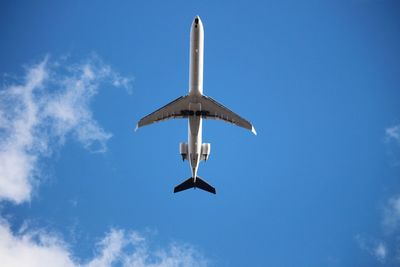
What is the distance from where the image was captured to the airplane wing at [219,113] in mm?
54188

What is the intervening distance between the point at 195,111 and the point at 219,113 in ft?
9.49

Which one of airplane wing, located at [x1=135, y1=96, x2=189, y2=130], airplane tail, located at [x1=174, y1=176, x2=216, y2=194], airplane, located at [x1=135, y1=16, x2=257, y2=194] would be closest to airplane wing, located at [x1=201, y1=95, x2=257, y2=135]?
airplane, located at [x1=135, y1=16, x2=257, y2=194]

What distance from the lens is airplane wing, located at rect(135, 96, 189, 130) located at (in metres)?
54.1

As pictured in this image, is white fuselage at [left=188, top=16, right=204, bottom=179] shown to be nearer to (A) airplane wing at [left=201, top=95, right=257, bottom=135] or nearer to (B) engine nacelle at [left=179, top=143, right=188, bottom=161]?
(A) airplane wing at [left=201, top=95, right=257, bottom=135]

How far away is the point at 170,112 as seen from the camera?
5522cm

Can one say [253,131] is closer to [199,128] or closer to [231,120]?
[231,120]

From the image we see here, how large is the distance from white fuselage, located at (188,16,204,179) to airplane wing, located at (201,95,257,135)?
2.56 feet

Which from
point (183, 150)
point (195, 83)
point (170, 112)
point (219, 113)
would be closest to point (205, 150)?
point (183, 150)

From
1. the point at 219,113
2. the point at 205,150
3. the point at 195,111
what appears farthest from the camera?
the point at 205,150

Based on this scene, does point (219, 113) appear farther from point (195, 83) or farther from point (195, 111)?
point (195, 83)

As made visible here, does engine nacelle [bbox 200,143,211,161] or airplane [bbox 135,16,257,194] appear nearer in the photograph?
airplane [bbox 135,16,257,194]

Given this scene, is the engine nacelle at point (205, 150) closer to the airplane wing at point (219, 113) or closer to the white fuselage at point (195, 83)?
the white fuselage at point (195, 83)

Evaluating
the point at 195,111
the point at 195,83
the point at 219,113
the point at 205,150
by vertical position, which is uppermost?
the point at 195,83

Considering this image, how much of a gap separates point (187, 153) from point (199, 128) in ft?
13.5
